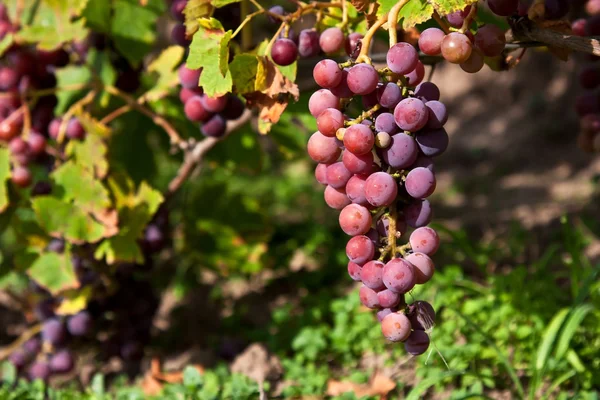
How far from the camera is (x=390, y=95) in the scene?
1.10m

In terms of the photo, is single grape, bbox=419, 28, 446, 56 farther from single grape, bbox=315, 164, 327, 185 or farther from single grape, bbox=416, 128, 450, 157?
single grape, bbox=315, 164, 327, 185

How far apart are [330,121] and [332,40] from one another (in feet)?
1.04

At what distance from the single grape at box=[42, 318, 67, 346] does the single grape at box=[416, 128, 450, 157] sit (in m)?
1.49

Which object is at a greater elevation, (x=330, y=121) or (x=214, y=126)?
(x=330, y=121)

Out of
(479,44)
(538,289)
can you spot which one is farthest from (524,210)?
(479,44)

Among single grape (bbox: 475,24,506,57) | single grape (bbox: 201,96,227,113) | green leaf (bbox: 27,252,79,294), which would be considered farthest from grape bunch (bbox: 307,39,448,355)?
green leaf (bbox: 27,252,79,294)

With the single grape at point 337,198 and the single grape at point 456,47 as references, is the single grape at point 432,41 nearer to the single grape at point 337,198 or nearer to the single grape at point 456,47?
the single grape at point 456,47

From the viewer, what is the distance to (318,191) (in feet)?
11.9

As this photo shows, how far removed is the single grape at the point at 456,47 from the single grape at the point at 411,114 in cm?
11

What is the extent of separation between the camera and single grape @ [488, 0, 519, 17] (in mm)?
1182

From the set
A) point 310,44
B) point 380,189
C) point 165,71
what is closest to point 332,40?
point 310,44

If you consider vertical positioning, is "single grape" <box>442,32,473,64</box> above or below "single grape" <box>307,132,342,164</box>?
above

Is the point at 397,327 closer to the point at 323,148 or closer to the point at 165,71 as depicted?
the point at 323,148

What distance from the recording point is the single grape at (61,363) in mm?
2146
